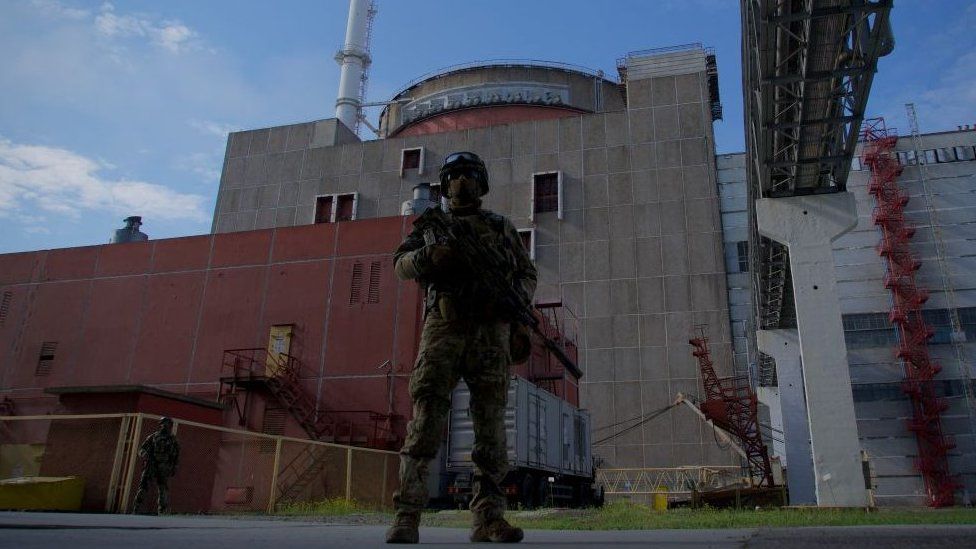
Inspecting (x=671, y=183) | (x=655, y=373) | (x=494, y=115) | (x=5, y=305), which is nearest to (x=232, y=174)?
(x=494, y=115)

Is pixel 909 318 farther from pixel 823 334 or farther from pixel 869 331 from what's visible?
pixel 823 334

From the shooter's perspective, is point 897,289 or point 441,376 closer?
point 441,376

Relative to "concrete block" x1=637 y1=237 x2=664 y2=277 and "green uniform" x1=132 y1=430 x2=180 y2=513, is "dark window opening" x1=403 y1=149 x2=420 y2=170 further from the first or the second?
"green uniform" x1=132 y1=430 x2=180 y2=513

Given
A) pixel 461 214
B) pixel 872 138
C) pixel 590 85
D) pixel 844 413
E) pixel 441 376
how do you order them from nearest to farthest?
1. pixel 441 376
2. pixel 461 214
3. pixel 844 413
4. pixel 872 138
5. pixel 590 85

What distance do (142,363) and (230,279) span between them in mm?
4329

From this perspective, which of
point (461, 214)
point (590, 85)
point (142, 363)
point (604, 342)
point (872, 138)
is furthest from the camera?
point (590, 85)

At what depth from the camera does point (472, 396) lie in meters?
4.27

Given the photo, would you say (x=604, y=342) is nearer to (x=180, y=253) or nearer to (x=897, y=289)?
(x=897, y=289)

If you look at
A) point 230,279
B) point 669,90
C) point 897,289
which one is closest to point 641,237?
point 669,90

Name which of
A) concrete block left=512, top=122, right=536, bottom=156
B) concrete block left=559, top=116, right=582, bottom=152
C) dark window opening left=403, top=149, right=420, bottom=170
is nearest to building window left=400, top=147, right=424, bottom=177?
dark window opening left=403, top=149, right=420, bottom=170

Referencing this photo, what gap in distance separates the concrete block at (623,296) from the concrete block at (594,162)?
6.53 m

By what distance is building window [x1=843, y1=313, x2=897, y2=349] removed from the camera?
33.3 m

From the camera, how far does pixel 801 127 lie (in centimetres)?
1340

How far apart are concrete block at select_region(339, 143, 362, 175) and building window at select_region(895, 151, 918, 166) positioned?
101 ft
